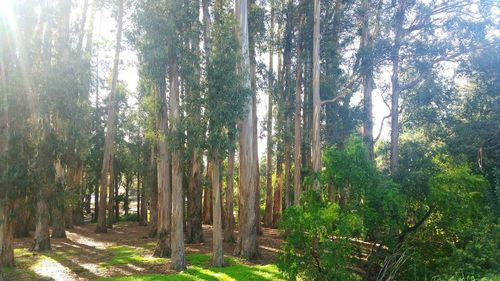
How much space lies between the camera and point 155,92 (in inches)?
557

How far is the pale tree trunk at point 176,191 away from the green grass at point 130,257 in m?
1.56

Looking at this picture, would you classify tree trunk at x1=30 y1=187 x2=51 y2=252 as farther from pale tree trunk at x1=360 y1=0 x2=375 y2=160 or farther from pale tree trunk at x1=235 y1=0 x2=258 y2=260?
pale tree trunk at x1=360 y1=0 x2=375 y2=160

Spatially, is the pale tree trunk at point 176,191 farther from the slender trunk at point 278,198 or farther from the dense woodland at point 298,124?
the slender trunk at point 278,198

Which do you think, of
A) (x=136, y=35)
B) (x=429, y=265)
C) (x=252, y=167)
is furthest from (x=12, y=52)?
(x=429, y=265)

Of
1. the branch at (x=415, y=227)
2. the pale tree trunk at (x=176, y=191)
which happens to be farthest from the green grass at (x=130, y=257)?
the branch at (x=415, y=227)

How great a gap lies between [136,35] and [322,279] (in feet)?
30.6

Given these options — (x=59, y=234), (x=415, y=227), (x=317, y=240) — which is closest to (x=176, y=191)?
(x=317, y=240)

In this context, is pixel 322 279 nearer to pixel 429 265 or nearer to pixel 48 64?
pixel 429 265

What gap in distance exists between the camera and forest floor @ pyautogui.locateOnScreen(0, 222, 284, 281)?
1264 cm

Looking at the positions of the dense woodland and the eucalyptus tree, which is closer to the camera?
the dense woodland

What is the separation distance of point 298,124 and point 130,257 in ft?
32.8

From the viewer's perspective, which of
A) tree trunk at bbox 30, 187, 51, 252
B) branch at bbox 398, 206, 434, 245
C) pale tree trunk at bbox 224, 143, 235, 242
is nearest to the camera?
branch at bbox 398, 206, 434, 245

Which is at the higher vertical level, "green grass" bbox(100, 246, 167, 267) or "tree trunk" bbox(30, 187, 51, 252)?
"tree trunk" bbox(30, 187, 51, 252)

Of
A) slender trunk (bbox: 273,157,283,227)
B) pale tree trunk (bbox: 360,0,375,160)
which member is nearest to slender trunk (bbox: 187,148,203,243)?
pale tree trunk (bbox: 360,0,375,160)
